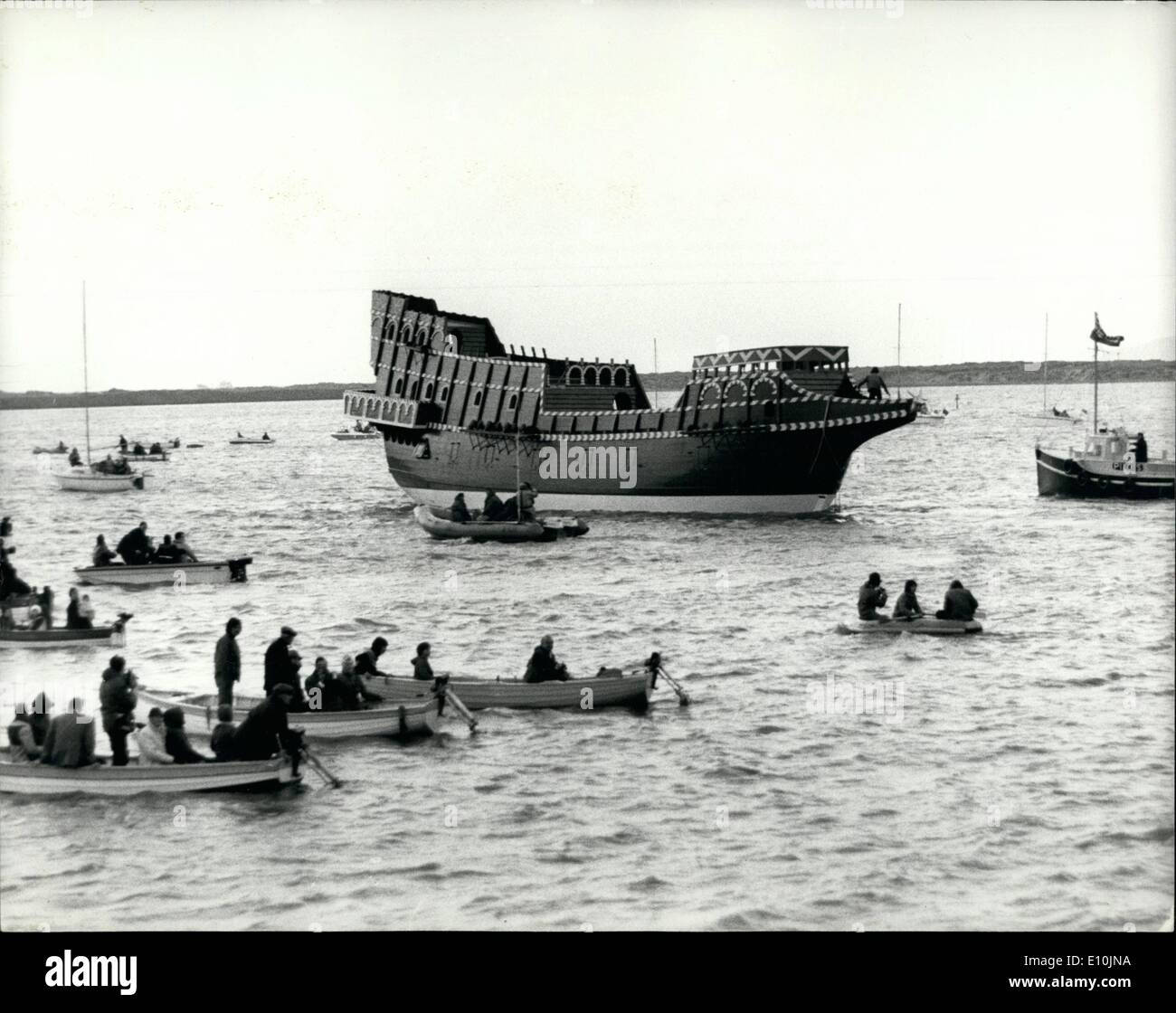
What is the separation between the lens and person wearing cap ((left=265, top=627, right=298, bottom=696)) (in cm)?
2159

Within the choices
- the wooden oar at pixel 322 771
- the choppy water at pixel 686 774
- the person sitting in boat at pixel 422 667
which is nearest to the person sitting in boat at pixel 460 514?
the choppy water at pixel 686 774

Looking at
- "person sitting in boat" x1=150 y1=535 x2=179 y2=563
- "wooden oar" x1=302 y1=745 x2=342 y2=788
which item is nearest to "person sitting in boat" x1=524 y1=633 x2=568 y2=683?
"wooden oar" x1=302 y1=745 x2=342 y2=788

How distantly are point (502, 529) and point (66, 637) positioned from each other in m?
21.6

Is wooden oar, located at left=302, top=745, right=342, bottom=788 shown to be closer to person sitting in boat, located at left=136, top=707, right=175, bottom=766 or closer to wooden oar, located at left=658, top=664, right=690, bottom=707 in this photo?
person sitting in boat, located at left=136, top=707, right=175, bottom=766

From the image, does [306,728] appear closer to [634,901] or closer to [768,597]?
[634,901]

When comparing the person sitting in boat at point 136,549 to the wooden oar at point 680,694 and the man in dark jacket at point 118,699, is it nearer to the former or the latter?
the man in dark jacket at point 118,699

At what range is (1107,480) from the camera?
197ft

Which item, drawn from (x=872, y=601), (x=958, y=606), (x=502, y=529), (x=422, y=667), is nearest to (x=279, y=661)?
(x=422, y=667)

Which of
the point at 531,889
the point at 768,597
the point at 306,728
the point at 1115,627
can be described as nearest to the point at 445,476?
the point at 768,597

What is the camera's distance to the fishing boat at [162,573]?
37.2 meters

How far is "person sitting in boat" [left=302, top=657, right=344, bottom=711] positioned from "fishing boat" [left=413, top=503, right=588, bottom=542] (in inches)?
1001

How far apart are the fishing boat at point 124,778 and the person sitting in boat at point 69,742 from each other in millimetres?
108

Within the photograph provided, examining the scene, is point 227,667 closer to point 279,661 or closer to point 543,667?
point 279,661
